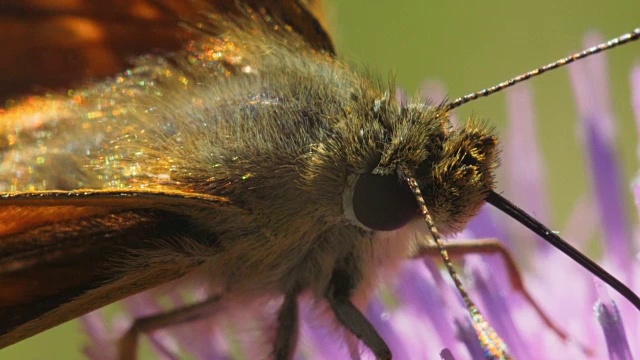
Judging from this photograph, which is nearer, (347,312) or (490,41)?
(347,312)

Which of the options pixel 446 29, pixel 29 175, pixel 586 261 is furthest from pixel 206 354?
pixel 446 29

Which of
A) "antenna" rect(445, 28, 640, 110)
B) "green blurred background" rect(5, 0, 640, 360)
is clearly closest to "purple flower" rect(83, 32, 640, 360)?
"antenna" rect(445, 28, 640, 110)

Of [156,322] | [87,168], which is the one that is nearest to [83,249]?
[87,168]

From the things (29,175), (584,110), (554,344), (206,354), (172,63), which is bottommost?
(554,344)

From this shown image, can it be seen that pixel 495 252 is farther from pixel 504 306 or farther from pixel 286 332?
pixel 286 332

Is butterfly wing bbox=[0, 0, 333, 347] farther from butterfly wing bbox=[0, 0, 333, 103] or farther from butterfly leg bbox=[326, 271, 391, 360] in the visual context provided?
butterfly leg bbox=[326, 271, 391, 360]

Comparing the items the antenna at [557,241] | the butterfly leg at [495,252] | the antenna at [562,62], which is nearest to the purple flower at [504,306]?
the butterfly leg at [495,252]

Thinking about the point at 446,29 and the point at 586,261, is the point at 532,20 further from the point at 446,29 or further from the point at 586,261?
the point at 586,261
